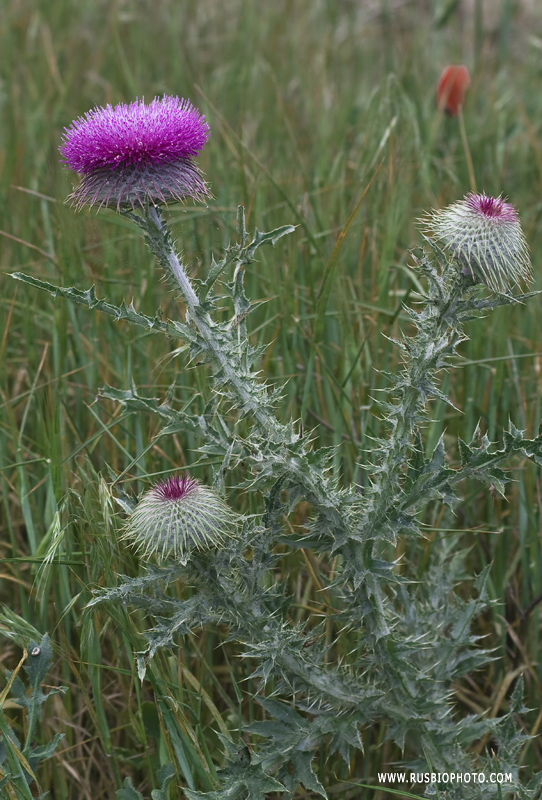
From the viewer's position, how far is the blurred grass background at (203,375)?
88.0 inches

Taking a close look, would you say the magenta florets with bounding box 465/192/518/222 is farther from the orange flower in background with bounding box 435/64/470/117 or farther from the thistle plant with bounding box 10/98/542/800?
the orange flower in background with bounding box 435/64/470/117

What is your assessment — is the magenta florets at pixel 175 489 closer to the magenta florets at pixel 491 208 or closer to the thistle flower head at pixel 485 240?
the thistle flower head at pixel 485 240

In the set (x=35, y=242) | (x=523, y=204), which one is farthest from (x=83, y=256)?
(x=523, y=204)

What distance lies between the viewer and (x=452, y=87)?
13.3 ft

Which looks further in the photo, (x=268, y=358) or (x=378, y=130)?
(x=378, y=130)

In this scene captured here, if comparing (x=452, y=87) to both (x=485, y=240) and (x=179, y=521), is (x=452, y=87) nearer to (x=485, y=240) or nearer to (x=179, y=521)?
(x=485, y=240)

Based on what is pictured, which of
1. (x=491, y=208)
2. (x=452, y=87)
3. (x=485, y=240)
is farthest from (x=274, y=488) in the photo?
(x=452, y=87)

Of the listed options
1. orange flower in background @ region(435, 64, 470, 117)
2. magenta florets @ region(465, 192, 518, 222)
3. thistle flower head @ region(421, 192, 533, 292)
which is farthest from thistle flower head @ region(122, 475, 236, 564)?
orange flower in background @ region(435, 64, 470, 117)

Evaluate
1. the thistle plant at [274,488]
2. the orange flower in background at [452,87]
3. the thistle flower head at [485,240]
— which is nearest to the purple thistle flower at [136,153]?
the thistle plant at [274,488]

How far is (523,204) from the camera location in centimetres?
380

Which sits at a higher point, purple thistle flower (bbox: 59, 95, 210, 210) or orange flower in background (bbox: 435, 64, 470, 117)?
orange flower in background (bbox: 435, 64, 470, 117)

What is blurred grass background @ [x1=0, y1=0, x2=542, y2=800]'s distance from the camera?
2.24 metres

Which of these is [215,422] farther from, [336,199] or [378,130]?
[378,130]

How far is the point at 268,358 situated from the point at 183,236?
2.59 feet
